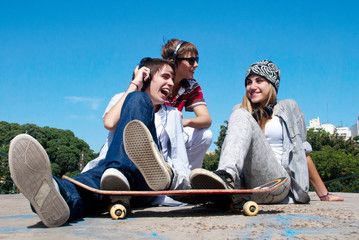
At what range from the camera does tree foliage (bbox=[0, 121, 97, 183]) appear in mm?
53750

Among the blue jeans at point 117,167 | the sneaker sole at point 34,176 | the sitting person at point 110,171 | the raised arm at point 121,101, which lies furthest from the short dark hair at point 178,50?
the sneaker sole at point 34,176

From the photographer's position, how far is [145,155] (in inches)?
89.6

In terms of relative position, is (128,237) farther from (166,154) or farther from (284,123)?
(284,123)

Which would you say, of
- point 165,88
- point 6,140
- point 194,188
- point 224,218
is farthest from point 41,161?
point 6,140

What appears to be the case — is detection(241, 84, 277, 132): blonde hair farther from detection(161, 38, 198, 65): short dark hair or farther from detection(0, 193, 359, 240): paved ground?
detection(0, 193, 359, 240): paved ground

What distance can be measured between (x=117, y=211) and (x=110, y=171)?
0.99ft

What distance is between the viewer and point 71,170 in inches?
2141

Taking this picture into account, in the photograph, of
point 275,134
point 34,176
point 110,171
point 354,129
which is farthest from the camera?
point 354,129

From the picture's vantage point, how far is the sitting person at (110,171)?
6.00 feet

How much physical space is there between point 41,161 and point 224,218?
4.14 ft

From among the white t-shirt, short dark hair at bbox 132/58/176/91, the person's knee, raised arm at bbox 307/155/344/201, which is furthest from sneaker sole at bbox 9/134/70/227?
the person's knee

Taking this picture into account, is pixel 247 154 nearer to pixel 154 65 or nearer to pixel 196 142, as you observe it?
pixel 154 65

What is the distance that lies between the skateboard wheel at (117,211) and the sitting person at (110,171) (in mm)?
123

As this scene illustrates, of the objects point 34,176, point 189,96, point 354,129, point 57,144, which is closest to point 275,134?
point 189,96
